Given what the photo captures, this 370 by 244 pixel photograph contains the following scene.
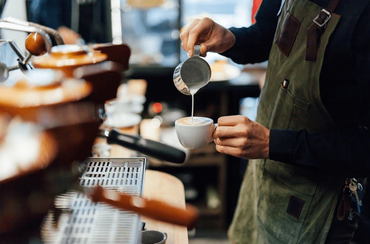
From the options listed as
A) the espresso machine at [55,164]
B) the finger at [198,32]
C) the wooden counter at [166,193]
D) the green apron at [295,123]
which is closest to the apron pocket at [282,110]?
the green apron at [295,123]

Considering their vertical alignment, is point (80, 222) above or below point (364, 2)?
below

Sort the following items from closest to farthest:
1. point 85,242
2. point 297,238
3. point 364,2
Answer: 1. point 85,242
2. point 364,2
3. point 297,238

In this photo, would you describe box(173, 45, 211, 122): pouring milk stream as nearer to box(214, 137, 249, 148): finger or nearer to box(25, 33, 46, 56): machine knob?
box(214, 137, 249, 148): finger

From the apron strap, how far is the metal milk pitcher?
12.5 inches

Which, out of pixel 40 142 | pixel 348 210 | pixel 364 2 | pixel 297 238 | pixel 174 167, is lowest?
pixel 174 167

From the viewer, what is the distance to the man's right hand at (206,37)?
4.13 feet

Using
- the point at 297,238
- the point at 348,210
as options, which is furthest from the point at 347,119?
the point at 297,238

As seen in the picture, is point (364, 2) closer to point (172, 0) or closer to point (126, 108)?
point (126, 108)

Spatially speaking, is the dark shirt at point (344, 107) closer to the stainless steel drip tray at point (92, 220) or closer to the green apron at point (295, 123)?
the green apron at point (295, 123)

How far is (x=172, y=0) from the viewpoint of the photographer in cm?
320

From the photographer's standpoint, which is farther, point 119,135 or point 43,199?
point 119,135

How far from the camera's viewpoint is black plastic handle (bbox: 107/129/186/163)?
77 cm

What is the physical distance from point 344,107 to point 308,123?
4.7 inches

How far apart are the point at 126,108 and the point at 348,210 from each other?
1.58 meters
